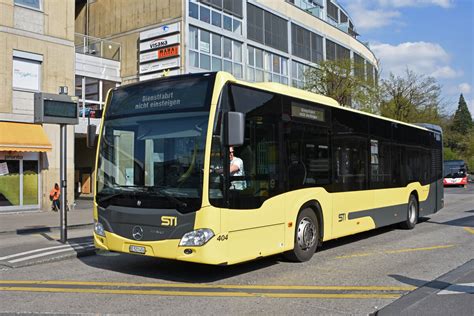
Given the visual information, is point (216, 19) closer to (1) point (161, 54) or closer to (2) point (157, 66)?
(1) point (161, 54)

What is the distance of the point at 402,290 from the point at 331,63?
2564 centimetres

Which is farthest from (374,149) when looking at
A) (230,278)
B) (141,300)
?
(141,300)

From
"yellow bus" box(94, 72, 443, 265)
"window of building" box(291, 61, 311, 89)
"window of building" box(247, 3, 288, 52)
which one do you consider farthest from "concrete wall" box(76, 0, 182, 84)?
"yellow bus" box(94, 72, 443, 265)

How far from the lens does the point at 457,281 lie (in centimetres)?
703

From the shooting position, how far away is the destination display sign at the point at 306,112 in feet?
28.0

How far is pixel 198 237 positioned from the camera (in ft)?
21.8

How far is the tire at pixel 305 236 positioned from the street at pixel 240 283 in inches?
6.9

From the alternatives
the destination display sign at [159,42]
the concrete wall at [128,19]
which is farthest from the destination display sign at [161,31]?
the concrete wall at [128,19]

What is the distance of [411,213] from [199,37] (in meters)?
19.0

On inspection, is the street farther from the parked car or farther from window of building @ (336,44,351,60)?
window of building @ (336,44,351,60)

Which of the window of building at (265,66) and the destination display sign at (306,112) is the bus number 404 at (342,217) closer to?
the destination display sign at (306,112)

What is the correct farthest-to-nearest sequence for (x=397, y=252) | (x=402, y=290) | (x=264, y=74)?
1. (x=264, y=74)
2. (x=397, y=252)
3. (x=402, y=290)

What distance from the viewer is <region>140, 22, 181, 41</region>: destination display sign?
28.0 meters

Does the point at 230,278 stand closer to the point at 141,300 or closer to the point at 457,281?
the point at 141,300
